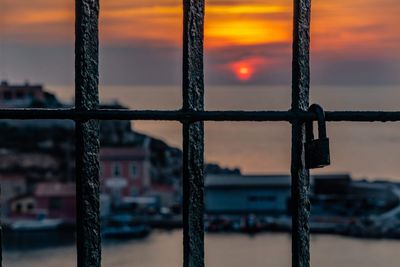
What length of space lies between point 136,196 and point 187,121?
1041 inches

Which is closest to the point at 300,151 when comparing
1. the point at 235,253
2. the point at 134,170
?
the point at 235,253

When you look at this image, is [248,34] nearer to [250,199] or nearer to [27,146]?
[250,199]

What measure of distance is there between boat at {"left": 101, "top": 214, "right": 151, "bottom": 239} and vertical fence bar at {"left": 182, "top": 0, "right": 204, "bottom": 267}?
23995 millimetres

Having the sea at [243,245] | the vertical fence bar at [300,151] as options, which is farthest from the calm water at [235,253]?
the vertical fence bar at [300,151]

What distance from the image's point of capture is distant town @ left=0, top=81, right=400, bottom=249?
25.0 metres

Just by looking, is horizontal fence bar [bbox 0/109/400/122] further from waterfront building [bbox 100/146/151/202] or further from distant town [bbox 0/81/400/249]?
waterfront building [bbox 100/146/151/202]

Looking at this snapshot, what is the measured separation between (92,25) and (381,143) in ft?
92.3

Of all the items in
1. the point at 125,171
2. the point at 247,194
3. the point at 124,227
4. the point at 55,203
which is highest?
the point at 125,171

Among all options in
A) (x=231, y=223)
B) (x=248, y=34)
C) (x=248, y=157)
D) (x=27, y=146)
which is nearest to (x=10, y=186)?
(x=27, y=146)

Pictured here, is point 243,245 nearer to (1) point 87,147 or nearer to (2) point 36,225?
(2) point 36,225

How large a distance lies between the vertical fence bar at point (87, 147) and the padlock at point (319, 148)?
0.29 meters

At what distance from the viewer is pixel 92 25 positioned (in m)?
1.46

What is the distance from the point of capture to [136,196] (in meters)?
27.8

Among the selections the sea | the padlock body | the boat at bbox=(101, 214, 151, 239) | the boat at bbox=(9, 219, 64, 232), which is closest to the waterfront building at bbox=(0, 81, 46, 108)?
Result: the sea
